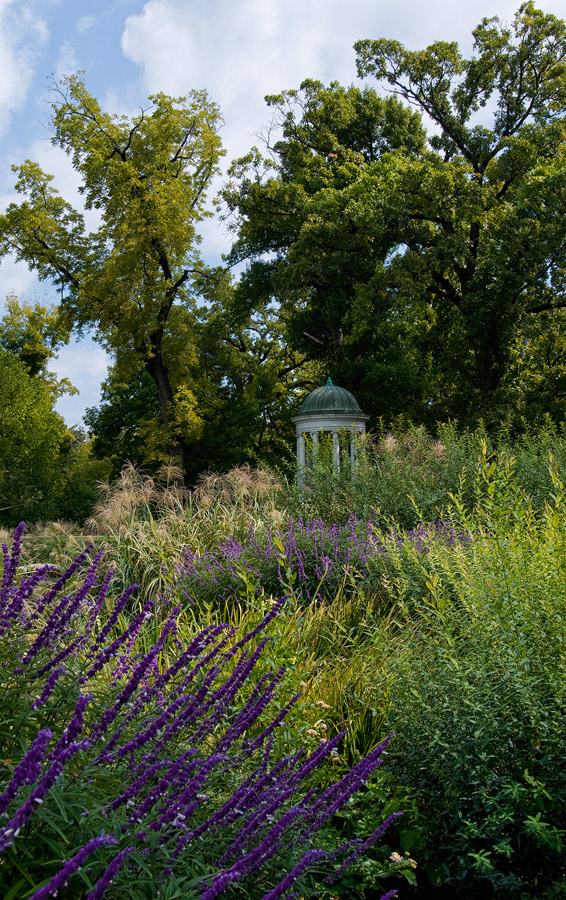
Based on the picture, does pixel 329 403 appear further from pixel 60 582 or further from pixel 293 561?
pixel 60 582

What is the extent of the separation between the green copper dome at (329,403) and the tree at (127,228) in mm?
5906

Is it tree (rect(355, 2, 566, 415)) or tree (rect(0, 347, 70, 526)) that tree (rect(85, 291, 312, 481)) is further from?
tree (rect(355, 2, 566, 415))

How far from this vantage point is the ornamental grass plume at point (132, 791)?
160 cm

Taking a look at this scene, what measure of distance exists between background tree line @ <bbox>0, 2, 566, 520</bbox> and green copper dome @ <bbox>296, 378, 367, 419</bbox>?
2.46m

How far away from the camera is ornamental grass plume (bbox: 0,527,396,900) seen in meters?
1.60

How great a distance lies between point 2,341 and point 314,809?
34.3 meters

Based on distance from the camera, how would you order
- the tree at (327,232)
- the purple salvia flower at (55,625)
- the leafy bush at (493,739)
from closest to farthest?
the purple salvia flower at (55,625) → the leafy bush at (493,739) → the tree at (327,232)

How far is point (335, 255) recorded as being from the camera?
20500mm

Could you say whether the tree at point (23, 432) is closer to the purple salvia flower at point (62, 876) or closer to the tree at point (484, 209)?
the tree at point (484, 209)

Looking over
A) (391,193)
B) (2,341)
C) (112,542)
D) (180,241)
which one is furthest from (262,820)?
(2,341)

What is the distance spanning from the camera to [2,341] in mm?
33438

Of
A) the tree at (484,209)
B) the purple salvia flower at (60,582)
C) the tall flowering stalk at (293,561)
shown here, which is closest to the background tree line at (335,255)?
the tree at (484,209)

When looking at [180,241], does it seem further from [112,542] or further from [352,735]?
[352,735]

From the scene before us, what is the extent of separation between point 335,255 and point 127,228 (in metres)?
5.83
